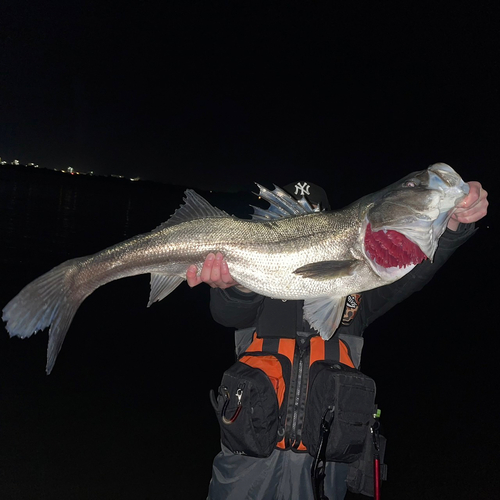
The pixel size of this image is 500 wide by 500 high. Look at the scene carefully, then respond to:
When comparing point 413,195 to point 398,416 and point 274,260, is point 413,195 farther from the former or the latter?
point 398,416

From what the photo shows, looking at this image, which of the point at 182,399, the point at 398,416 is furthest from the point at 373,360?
the point at 182,399

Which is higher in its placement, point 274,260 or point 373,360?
point 274,260

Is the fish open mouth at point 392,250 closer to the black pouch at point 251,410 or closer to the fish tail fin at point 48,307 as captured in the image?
the black pouch at point 251,410

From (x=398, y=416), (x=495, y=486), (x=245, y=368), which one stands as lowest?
(x=495, y=486)

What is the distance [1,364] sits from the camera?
17.2 ft

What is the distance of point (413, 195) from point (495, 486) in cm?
404

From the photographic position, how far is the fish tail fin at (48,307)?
269 centimetres

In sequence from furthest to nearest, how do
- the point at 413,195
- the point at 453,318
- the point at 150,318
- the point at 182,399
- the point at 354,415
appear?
the point at 453,318
the point at 150,318
the point at 182,399
the point at 354,415
the point at 413,195

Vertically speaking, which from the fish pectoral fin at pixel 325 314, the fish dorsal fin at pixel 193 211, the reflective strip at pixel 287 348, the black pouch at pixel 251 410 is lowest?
the black pouch at pixel 251 410

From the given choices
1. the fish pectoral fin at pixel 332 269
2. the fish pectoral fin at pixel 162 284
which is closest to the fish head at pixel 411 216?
the fish pectoral fin at pixel 332 269

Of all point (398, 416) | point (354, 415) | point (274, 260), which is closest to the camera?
point (354, 415)

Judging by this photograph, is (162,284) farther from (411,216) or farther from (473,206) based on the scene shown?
(473,206)

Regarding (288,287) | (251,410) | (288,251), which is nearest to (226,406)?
(251,410)

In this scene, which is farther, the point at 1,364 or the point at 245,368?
the point at 1,364
